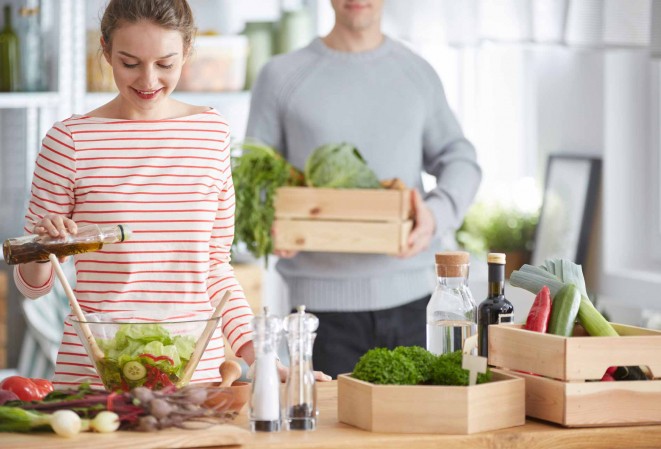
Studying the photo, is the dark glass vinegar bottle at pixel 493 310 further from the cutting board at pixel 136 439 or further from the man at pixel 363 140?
the man at pixel 363 140

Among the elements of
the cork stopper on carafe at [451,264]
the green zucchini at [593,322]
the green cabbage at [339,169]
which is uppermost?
the green cabbage at [339,169]

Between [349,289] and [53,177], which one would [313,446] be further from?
[349,289]

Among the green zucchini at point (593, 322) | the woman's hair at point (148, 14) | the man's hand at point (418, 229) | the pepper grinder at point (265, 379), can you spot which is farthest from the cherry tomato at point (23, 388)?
the man's hand at point (418, 229)

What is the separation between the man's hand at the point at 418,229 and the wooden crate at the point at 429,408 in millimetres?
1557

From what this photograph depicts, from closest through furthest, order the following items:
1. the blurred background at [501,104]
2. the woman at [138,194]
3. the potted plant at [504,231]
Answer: the woman at [138,194] → the blurred background at [501,104] → the potted plant at [504,231]

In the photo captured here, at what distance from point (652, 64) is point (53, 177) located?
300 centimetres

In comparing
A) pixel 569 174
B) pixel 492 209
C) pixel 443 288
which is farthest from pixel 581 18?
A: pixel 443 288

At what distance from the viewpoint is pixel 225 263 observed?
229cm

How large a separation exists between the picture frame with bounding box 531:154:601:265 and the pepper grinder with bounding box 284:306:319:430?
3.02 meters

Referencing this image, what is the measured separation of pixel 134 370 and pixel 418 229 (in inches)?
63.2

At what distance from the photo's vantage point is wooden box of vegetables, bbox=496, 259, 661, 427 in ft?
5.93

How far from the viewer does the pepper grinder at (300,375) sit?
1.75 metres

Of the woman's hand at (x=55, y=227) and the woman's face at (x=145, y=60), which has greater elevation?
the woman's face at (x=145, y=60)

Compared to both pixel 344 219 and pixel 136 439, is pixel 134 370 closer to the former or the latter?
pixel 136 439
